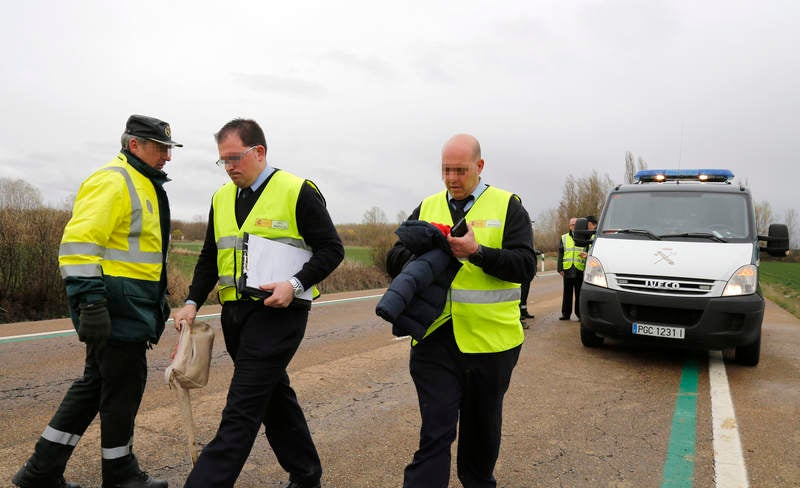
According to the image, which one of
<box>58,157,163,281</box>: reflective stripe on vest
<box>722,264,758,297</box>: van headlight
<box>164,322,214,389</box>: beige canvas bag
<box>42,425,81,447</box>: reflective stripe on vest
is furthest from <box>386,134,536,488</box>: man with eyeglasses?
<box>722,264,758,297</box>: van headlight

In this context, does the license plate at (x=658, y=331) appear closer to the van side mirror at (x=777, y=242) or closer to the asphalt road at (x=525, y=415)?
the asphalt road at (x=525, y=415)

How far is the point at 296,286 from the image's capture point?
3.03 m

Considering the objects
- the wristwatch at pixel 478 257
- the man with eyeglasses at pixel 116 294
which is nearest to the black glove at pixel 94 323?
the man with eyeglasses at pixel 116 294

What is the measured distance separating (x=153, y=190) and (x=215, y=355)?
4.14m

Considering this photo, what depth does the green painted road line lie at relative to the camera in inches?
141

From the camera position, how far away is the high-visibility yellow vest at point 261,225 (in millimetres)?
3070

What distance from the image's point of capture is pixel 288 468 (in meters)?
3.26

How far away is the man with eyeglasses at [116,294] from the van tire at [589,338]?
579 cm

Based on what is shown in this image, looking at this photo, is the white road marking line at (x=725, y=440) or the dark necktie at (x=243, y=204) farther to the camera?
the white road marking line at (x=725, y=440)

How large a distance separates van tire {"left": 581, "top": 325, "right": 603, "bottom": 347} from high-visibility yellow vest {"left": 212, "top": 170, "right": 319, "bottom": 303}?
18.0 feet

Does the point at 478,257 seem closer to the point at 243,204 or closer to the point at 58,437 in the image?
the point at 243,204

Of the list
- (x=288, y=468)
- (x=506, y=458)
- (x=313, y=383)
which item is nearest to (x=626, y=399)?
(x=506, y=458)

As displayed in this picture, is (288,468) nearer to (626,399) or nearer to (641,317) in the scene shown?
(626,399)

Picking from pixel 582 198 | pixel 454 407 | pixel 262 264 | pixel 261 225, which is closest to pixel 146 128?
pixel 261 225
